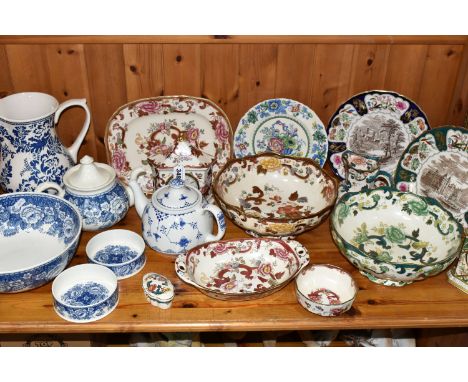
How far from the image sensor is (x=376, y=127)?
1630 millimetres

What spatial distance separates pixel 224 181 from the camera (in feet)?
5.13

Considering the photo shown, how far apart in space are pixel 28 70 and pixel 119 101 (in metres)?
0.25

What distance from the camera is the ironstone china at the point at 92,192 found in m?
1.43

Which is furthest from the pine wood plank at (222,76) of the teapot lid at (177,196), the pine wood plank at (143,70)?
the teapot lid at (177,196)

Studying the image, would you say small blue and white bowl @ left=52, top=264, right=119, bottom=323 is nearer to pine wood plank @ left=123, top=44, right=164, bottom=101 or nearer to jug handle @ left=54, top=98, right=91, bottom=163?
jug handle @ left=54, top=98, right=91, bottom=163

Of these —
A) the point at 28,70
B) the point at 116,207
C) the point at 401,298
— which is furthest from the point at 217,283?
the point at 28,70

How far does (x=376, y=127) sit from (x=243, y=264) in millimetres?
569

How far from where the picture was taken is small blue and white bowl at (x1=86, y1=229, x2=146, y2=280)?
4.46ft

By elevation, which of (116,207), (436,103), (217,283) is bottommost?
(217,283)

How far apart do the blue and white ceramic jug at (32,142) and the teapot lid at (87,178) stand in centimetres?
7

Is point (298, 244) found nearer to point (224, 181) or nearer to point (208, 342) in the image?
point (224, 181)

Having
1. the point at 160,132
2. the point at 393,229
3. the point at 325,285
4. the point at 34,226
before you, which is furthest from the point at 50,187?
the point at 393,229

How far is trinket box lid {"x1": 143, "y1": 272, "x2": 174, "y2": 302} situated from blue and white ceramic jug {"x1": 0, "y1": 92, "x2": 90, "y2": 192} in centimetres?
40
